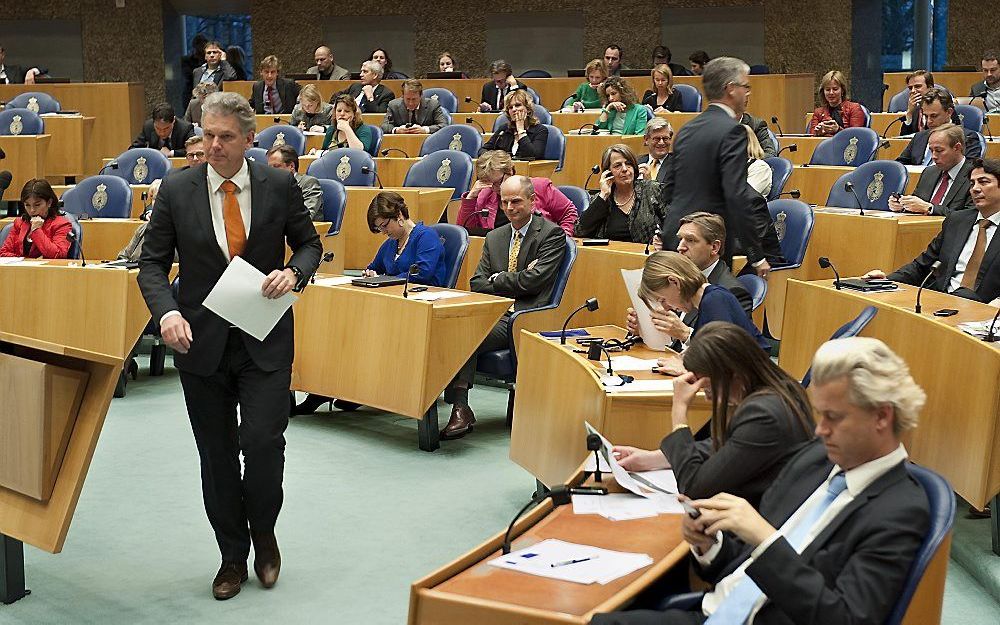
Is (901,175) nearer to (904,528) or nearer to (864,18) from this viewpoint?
(904,528)

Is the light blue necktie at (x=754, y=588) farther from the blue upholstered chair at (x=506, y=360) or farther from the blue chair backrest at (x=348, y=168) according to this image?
the blue chair backrest at (x=348, y=168)

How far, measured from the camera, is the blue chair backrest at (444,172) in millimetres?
9164

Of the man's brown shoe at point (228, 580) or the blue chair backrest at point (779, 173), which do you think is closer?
the man's brown shoe at point (228, 580)

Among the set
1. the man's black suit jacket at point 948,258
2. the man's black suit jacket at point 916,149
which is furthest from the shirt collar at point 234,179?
the man's black suit jacket at point 916,149

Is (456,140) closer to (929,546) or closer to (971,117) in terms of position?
(971,117)

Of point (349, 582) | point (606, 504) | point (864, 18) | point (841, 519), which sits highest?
point (864, 18)

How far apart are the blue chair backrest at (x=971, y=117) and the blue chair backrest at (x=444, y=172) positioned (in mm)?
3667

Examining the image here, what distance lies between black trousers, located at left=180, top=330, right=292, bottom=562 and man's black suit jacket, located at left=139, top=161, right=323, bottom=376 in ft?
0.21

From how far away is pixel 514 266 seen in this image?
6.32m

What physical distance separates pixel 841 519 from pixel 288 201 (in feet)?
7.01

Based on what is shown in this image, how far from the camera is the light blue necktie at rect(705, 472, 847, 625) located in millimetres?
2408

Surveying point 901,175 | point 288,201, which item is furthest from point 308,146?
point 288,201

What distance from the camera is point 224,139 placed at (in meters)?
3.73

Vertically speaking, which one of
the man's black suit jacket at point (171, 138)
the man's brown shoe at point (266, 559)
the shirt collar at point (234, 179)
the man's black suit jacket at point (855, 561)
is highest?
the man's black suit jacket at point (171, 138)
